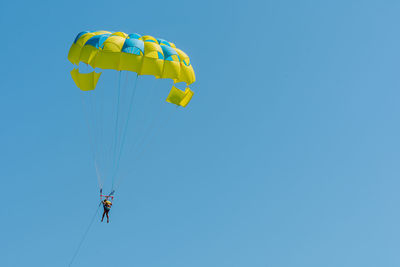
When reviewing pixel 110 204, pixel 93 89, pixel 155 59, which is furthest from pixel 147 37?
pixel 110 204

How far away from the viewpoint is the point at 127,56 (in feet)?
108

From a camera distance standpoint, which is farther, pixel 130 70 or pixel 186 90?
pixel 186 90

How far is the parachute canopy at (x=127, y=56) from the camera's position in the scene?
3303cm

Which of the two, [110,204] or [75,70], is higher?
[75,70]

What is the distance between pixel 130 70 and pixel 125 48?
45.0 inches

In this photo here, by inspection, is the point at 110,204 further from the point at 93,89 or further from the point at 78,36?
the point at 78,36

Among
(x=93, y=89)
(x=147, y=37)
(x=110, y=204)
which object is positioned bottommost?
(x=110, y=204)

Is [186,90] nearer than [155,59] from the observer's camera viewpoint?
No

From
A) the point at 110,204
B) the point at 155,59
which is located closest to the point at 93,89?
the point at 155,59

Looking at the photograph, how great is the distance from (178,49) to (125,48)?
378 cm

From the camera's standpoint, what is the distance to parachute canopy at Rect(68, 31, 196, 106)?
108ft

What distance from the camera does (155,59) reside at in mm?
33438

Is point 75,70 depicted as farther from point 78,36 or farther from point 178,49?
point 178,49

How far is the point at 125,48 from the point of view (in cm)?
3303
